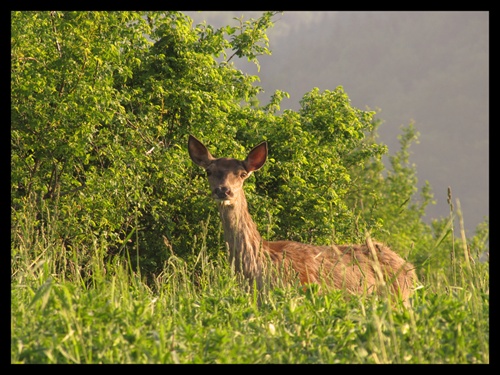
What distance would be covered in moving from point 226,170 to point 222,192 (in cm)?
63

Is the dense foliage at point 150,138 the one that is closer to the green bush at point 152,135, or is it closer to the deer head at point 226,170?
the green bush at point 152,135

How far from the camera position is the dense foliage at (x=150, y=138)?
544 inches

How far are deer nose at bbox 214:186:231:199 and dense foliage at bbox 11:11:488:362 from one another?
6.89 feet

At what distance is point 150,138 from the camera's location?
621 inches

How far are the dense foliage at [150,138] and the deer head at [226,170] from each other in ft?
5.28

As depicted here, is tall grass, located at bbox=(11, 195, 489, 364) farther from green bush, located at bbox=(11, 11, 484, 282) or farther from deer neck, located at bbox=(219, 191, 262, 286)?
green bush, located at bbox=(11, 11, 484, 282)

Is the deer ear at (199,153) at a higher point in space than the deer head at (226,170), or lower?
higher

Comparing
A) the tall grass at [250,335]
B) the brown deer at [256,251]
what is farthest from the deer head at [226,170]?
the tall grass at [250,335]

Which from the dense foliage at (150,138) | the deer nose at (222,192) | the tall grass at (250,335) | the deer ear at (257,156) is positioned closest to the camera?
the tall grass at (250,335)

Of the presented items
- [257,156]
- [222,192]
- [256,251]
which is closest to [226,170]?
[222,192]

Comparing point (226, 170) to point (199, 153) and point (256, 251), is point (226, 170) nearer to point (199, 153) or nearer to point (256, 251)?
point (199, 153)

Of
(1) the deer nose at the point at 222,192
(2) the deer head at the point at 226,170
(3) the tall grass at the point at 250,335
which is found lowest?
(3) the tall grass at the point at 250,335

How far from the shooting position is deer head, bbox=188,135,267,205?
9.33 metres

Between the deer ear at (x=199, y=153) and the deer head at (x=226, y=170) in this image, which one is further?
the deer ear at (x=199, y=153)
